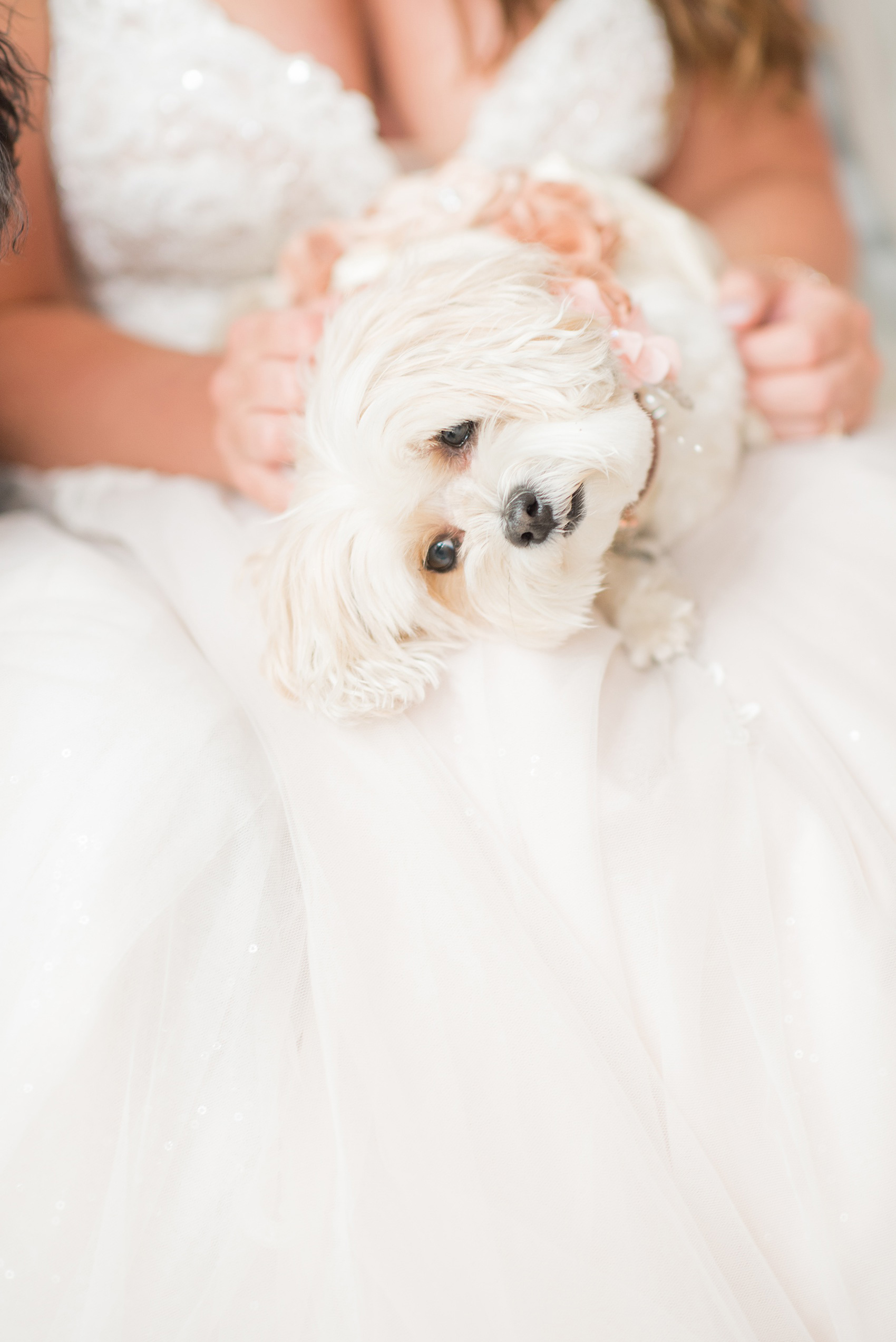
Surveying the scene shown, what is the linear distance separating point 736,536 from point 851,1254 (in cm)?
94

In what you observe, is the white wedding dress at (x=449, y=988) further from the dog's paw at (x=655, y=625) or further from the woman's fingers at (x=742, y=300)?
the woman's fingers at (x=742, y=300)

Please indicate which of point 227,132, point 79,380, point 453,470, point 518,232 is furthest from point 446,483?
point 227,132

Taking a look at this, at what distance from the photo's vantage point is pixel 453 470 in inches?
44.8

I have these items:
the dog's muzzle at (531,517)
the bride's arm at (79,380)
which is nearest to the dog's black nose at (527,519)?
the dog's muzzle at (531,517)

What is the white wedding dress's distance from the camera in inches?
32.4

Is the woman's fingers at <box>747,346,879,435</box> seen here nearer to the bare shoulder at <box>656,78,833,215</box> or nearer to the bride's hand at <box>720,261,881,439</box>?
the bride's hand at <box>720,261,881,439</box>

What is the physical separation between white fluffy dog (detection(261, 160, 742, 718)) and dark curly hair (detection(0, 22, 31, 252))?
15.3 inches

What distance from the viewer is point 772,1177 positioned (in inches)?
34.5

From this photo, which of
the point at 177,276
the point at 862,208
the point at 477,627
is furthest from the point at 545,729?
the point at 862,208

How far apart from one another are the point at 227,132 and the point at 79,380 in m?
0.53

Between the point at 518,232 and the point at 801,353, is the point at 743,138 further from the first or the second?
the point at 518,232

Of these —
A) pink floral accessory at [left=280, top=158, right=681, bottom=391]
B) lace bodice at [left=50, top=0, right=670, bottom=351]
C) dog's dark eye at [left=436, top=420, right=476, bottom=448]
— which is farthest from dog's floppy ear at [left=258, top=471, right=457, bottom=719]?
lace bodice at [left=50, top=0, right=670, bottom=351]

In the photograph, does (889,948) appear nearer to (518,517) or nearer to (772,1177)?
(772,1177)

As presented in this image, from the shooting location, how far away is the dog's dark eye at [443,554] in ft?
3.80
